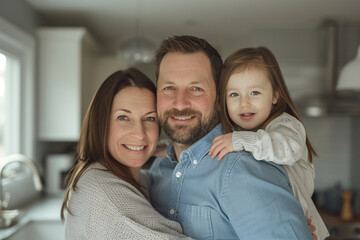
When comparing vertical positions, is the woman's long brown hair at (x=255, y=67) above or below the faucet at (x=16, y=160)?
above

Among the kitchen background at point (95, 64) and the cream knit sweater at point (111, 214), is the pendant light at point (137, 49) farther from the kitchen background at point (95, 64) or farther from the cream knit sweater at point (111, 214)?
the cream knit sweater at point (111, 214)

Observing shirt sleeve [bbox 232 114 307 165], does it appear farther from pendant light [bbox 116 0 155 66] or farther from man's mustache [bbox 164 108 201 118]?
pendant light [bbox 116 0 155 66]

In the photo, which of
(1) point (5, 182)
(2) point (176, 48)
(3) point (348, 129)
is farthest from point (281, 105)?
(3) point (348, 129)

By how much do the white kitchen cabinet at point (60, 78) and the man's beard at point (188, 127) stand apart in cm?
133

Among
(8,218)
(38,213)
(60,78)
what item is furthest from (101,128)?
(60,78)

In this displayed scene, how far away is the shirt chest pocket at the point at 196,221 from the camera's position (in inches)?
24.1

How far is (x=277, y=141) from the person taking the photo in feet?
2.06

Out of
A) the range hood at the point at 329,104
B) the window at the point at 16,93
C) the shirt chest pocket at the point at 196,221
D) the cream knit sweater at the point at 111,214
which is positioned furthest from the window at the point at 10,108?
the range hood at the point at 329,104

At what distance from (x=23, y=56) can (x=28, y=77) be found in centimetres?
12

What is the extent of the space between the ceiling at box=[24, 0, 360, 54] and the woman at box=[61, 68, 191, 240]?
0.16 metres

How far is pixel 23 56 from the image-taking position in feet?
5.95

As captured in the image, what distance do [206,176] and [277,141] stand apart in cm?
15

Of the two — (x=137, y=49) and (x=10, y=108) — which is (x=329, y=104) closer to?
(x=137, y=49)

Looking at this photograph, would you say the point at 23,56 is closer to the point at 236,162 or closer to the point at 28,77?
the point at 28,77
